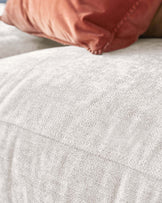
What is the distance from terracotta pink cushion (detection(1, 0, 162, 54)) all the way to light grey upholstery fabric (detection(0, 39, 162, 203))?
0.32 feet

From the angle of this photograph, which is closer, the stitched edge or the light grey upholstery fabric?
the light grey upholstery fabric

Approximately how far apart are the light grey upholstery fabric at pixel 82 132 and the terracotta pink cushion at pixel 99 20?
0.32 feet

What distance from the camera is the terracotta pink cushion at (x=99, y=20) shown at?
793 mm

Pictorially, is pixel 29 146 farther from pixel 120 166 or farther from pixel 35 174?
pixel 120 166

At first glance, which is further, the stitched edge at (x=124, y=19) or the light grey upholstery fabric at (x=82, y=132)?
the stitched edge at (x=124, y=19)

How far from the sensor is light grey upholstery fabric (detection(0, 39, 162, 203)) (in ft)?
1.62

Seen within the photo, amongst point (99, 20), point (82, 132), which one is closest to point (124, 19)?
point (99, 20)

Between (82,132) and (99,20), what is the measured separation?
0.34m

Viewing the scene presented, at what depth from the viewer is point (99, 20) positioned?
797 mm

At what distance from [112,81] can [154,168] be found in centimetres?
21

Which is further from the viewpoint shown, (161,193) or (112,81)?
(112,81)

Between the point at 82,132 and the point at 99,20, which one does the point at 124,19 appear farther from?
the point at 82,132

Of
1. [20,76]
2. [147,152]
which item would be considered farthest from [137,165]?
[20,76]

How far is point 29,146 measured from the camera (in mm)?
588
